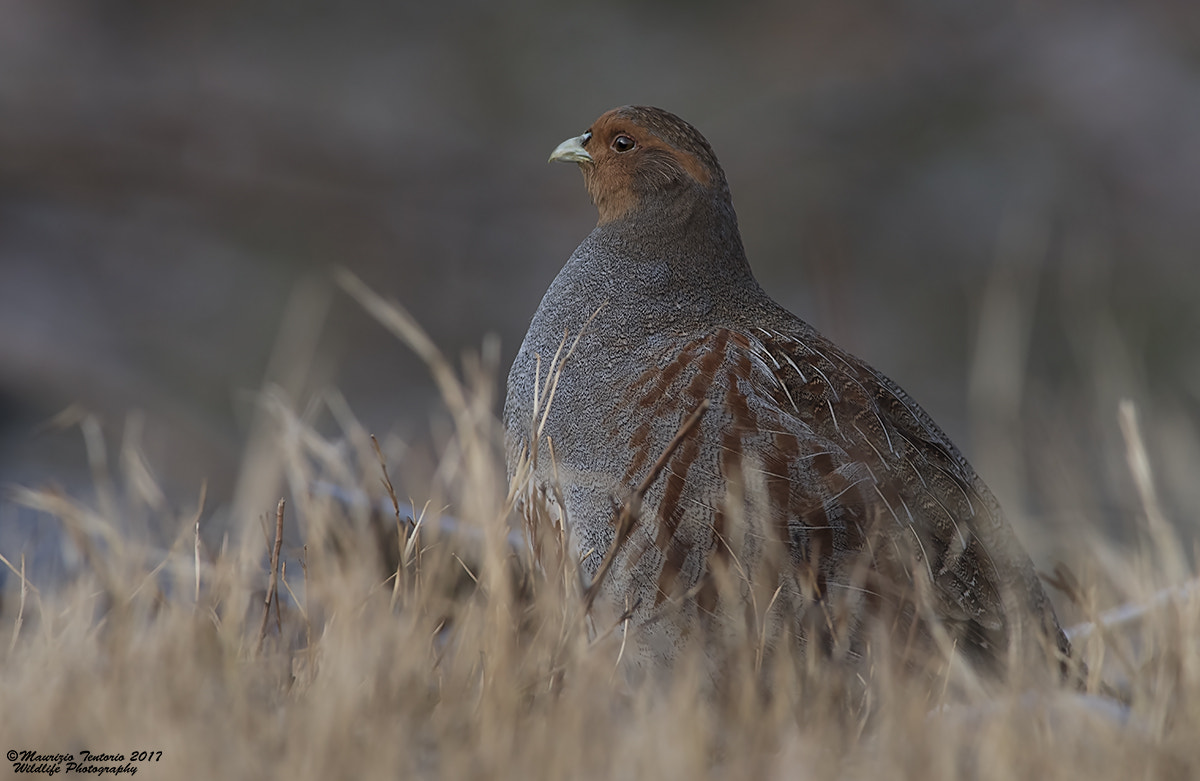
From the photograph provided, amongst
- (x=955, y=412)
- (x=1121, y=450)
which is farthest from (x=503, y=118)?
(x=1121, y=450)

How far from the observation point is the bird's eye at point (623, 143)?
331 cm

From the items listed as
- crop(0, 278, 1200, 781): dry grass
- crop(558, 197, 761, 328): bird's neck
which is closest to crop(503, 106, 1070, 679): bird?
crop(558, 197, 761, 328): bird's neck

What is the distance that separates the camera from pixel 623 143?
332 cm

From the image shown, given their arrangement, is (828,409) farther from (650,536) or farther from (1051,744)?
(1051,744)

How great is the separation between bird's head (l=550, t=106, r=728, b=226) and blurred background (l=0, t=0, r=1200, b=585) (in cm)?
556

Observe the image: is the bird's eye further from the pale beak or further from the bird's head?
the pale beak

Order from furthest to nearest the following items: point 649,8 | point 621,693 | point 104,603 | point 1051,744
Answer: point 649,8 < point 104,603 < point 621,693 < point 1051,744

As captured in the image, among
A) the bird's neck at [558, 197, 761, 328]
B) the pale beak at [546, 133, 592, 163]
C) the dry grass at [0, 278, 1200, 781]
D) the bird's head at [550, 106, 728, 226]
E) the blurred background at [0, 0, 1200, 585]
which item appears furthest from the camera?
the blurred background at [0, 0, 1200, 585]

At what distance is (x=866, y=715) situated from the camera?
2.06 m

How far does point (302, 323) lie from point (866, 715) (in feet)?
25.6

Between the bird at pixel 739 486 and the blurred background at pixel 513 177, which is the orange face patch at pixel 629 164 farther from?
the blurred background at pixel 513 177

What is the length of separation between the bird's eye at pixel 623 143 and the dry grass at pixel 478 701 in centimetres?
120

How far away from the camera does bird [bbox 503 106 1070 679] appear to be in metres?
2.49

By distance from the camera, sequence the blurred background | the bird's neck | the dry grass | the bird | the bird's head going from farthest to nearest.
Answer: the blurred background < the bird's head < the bird's neck < the bird < the dry grass
